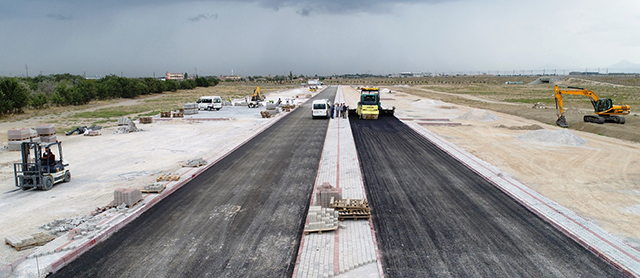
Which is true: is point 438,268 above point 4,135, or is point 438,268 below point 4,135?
below

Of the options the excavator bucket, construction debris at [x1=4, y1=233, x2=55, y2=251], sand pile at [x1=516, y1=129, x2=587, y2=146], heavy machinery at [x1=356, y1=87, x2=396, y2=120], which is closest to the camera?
construction debris at [x1=4, y1=233, x2=55, y2=251]

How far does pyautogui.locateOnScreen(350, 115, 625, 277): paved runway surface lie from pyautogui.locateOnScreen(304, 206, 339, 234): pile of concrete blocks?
121 cm

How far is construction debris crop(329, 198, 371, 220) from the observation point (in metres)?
9.92

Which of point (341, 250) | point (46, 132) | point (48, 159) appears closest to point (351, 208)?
point (341, 250)

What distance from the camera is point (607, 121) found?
3059cm

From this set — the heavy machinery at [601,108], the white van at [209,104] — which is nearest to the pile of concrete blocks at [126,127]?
the white van at [209,104]

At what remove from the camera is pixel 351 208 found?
10.2 meters

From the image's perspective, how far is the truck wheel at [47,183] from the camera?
41.1 ft

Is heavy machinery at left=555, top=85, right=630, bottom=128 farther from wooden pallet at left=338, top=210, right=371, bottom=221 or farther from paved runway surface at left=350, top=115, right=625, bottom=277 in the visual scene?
wooden pallet at left=338, top=210, right=371, bottom=221

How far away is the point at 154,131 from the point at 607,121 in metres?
37.5

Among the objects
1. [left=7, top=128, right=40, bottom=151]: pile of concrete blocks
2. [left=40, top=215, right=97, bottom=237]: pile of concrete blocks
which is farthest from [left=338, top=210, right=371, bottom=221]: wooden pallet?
[left=7, top=128, right=40, bottom=151]: pile of concrete blocks

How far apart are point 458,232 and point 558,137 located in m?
16.6

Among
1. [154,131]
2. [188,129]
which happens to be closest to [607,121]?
[188,129]

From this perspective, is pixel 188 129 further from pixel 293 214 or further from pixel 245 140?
pixel 293 214
